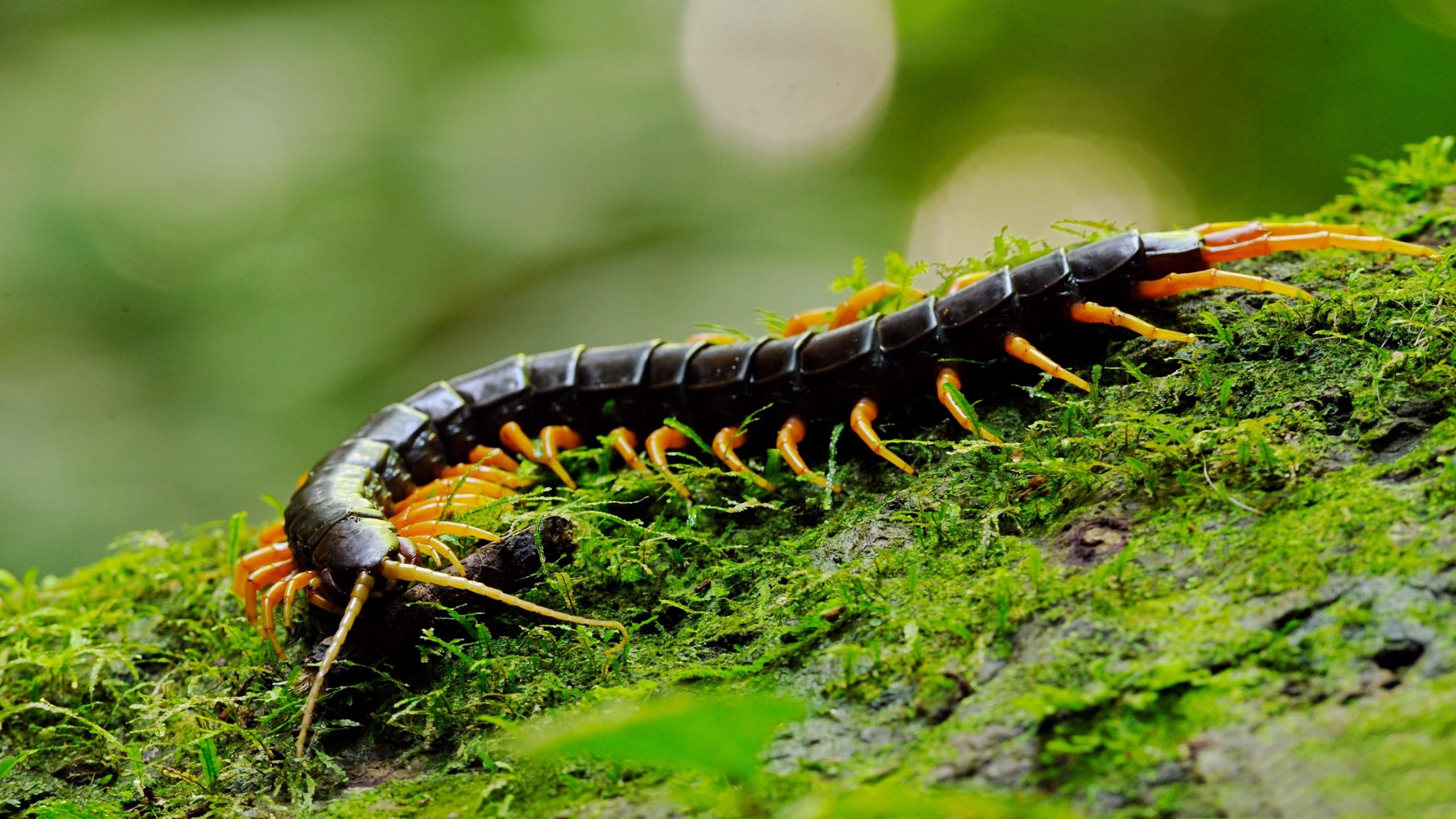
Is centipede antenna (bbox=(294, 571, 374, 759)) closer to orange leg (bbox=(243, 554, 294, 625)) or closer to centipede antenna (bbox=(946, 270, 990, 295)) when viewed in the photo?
orange leg (bbox=(243, 554, 294, 625))

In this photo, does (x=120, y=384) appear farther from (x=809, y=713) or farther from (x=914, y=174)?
(x=809, y=713)

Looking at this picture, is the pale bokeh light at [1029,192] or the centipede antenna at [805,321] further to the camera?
the pale bokeh light at [1029,192]

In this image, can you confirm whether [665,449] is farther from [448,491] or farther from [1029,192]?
[1029,192]

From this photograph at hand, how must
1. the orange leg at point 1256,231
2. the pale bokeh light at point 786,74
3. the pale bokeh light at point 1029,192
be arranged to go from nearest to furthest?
the orange leg at point 1256,231 < the pale bokeh light at point 1029,192 < the pale bokeh light at point 786,74

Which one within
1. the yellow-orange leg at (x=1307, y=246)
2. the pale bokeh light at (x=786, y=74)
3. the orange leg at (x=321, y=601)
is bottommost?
the orange leg at (x=321, y=601)

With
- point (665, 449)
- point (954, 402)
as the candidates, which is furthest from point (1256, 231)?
point (665, 449)

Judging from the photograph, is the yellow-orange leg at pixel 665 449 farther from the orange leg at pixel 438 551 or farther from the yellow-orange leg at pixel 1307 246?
the yellow-orange leg at pixel 1307 246

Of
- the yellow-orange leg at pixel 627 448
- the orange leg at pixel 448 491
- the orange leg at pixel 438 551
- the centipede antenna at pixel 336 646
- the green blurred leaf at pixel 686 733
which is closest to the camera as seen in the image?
the green blurred leaf at pixel 686 733

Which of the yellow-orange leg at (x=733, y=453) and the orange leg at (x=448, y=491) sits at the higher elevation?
the orange leg at (x=448, y=491)

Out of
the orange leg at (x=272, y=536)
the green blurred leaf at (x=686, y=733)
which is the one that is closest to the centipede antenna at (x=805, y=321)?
the orange leg at (x=272, y=536)
